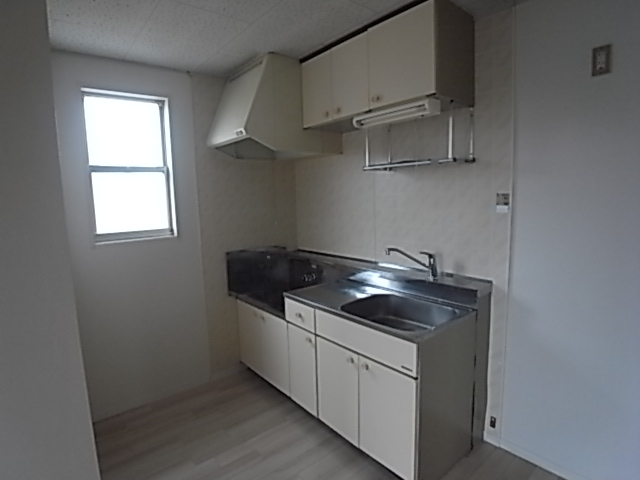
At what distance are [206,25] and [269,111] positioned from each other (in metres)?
0.62

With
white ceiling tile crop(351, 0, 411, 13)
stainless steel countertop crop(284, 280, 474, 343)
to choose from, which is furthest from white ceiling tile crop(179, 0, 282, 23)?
stainless steel countertop crop(284, 280, 474, 343)

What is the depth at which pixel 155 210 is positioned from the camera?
2.72 m

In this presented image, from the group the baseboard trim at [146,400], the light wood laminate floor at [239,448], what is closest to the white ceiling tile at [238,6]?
the light wood laminate floor at [239,448]

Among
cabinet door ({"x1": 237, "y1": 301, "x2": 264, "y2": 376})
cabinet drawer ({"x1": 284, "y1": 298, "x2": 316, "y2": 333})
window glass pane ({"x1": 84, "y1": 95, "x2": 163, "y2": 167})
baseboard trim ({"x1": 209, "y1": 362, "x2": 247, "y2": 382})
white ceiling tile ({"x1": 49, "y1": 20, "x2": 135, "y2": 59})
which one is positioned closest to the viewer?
white ceiling tile ({"x1": 49, "y1": 20, "x2": 135, "y2": 59})

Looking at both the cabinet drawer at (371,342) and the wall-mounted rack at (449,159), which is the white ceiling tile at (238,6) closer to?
the wall-mounted rack at (449,159)

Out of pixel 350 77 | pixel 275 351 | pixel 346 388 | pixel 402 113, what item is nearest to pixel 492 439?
pixel 346 388

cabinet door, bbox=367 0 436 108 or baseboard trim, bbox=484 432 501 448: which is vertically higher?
cabinet door, bbox=367 0 436 108

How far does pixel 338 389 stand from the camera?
6.78 feet

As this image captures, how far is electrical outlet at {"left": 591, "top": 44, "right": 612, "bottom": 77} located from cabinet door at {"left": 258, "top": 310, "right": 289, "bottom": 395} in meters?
2.15

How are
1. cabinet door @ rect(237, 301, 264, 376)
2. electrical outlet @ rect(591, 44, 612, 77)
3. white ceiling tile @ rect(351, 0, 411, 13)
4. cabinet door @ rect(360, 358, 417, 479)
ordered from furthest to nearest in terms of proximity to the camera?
cabinet door @ rect(237, 301, 264, 376) < white ceiling tile @ rect(351, 0, 411, 13) < cabinet door @ rect(360, 358, 417, 479) < electrical outlet @ rect(591, 44, 612, 77)

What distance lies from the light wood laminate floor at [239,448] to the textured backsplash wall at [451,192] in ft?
1.30

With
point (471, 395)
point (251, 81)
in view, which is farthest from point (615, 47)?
point (251, 81)

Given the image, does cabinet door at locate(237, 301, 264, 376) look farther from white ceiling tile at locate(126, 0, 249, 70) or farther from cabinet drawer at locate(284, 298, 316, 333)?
white ceiling tile at locate(126, 0, 249, 70)

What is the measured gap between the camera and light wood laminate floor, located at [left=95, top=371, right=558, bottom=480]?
196cm
